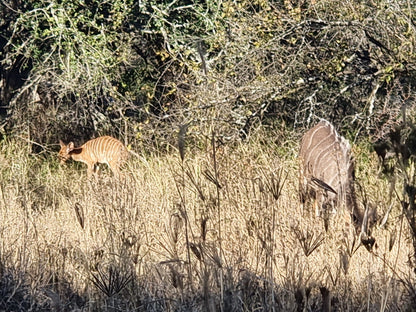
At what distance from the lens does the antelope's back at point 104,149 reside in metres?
9.41

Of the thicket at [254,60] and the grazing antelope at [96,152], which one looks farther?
the grazing antelope at [96,152]

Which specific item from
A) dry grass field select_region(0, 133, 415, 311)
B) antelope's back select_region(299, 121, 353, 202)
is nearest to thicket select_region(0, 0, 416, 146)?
antelope's back select_region(299, 121, 353, 202)

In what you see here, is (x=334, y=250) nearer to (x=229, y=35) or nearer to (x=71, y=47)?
(x=229, y=35)

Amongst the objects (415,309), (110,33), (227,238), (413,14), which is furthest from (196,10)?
(415,309)

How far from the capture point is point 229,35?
7.63 meters

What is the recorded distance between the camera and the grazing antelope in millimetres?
9539

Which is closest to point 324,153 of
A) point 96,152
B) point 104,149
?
point 104,149

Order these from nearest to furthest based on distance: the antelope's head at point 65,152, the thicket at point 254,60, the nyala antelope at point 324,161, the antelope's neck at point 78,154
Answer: the nyala antelope at point 324,161, the thicket at point 254,60, the antelope's head at point 65,152, the antelope's neck at point 78,154

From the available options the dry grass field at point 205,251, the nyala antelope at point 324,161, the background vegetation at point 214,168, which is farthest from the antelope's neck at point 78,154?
the nyala antelope at point 324,161

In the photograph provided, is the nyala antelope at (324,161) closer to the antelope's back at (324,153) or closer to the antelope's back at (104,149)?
the antelope's back at (324,153)

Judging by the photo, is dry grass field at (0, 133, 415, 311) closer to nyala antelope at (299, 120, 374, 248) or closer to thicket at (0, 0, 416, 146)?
nyala antelope at (299, 120, 374, 248)

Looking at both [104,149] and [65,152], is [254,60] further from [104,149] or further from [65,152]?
[65,152]

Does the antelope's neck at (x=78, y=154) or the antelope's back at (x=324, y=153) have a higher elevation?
the antelope's neck at (x=78, y=154)

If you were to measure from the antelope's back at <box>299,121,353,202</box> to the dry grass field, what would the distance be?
233 millimetres
